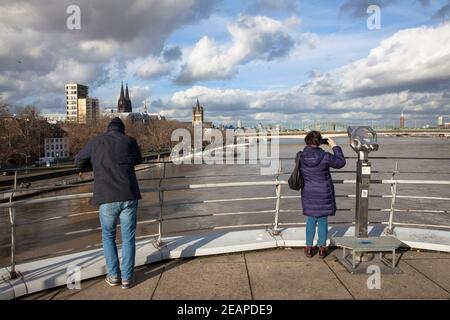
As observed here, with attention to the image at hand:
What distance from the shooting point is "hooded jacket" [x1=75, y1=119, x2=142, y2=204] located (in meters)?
4.05

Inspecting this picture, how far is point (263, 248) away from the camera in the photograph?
5445mm

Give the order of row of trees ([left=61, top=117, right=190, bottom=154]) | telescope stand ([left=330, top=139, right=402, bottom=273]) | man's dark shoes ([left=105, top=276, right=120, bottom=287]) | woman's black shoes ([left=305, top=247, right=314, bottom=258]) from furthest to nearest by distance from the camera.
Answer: row of trees ([left=61, top=117, right=190, bottom=154]), woman's black shoes ([left=305, top=247, right=314, bottom=258]), telescope stand ([left=330, top=139, right=402, bottom=273]), man's dark shoes ([left=105, top=276, right=120, bottom=287])

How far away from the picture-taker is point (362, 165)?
5062mm

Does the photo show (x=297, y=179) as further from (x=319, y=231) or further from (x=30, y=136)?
(x=30, y=136)

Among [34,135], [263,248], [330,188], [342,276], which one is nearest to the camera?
[342,276]

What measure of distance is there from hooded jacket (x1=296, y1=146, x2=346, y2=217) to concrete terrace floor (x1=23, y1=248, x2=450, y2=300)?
24.6 inches

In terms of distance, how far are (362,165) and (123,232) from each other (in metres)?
3.00

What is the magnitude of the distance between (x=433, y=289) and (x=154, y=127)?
12576 cm

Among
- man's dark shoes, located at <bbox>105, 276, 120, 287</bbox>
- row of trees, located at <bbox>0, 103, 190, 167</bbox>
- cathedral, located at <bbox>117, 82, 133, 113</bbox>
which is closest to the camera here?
man's dark shoes, located at <bbox>105, 276, 120, 287</bbox>

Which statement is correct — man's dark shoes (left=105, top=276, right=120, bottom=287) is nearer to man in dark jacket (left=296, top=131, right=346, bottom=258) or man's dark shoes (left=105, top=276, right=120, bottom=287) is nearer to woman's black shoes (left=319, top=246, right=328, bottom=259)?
man in dark jacket (left=296, top=131, right=346, bottom=258)

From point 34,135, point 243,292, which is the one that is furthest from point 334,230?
point 34,135

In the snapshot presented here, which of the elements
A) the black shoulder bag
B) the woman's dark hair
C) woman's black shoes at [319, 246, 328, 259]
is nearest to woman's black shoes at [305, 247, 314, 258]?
woman's black shoes at [319, 246, 328, 259]

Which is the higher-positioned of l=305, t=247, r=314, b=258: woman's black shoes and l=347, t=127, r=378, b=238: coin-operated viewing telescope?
l=347, t=127, r=378, b=238: coin-operated viewing telescope
